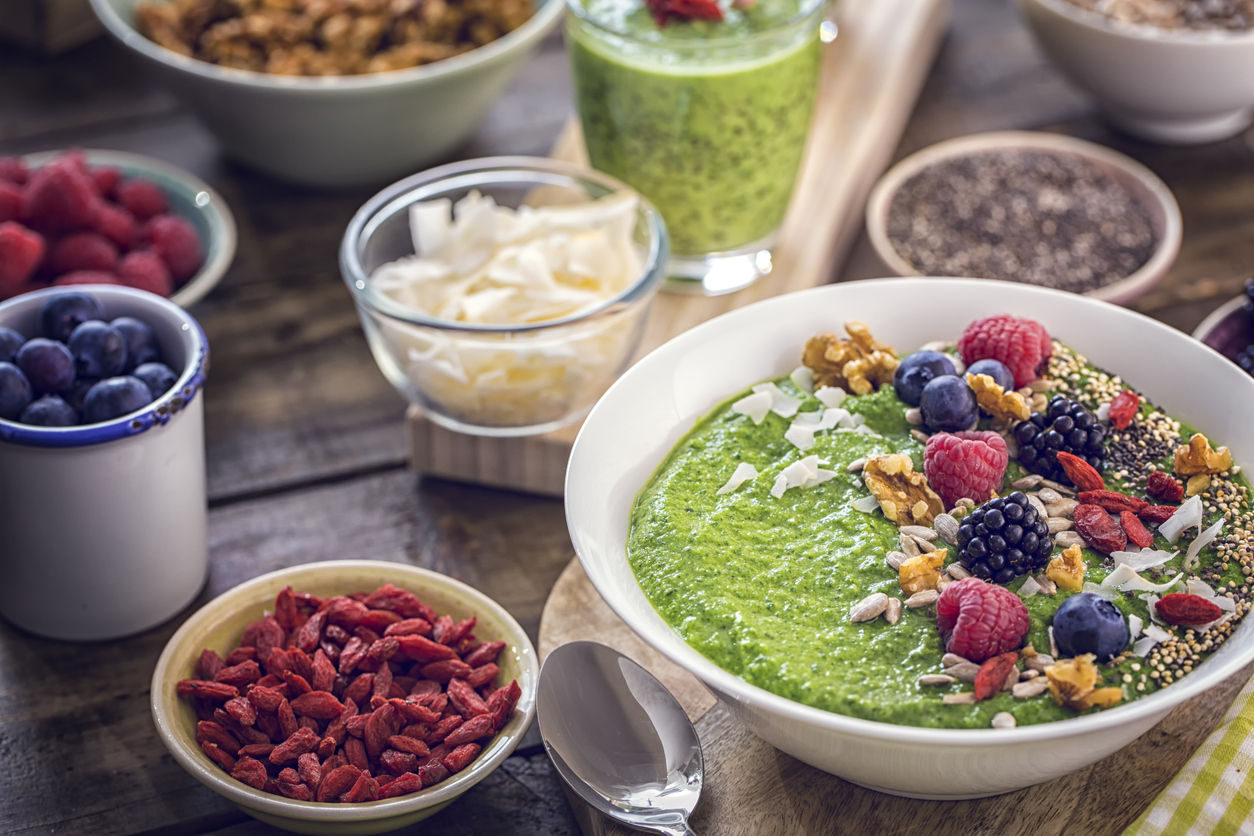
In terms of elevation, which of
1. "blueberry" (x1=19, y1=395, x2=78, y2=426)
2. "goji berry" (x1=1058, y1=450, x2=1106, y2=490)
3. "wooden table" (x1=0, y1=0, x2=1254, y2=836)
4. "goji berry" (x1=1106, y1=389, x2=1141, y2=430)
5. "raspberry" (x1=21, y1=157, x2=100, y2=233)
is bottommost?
"wooden table" (x1=0, y1=0, x2=1254, y2=836)

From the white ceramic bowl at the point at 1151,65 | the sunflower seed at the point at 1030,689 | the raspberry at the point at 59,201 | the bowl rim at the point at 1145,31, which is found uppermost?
the bowl rim at the point at 1145,31

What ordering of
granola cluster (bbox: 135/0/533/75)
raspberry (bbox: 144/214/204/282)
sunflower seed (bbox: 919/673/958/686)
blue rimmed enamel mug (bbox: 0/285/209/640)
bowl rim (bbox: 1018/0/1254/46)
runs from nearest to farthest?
1. sunflower seed (bbox: 919/673/958/686)
2. blue rimmed enamel mug (bbox: 0/285/209/640)
3. raspberry (bbox: 144/214/204/282)
4. bowl rim (bbox: 1018/0/1254/46)
5. granola cluster (bbox: 135/0/533/75)

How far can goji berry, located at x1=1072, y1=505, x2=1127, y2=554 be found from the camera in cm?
135

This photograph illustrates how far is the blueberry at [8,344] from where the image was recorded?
5.08 ft

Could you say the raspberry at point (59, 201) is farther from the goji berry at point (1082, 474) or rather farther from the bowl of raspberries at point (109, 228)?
the goji berry at point (1082, 474)

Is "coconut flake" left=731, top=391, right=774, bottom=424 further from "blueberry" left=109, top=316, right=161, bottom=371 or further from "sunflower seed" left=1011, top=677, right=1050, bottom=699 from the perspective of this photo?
"blueberry" left=109, top=316, right=161, bottom=371

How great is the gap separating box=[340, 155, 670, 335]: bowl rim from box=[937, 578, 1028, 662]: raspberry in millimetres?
728

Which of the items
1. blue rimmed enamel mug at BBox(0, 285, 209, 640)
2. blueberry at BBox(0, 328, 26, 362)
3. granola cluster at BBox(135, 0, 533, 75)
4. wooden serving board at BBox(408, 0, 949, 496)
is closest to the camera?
blue rimmed enamel mug at BBox(0, 285, 209, 640)

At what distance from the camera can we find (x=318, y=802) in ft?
4.32

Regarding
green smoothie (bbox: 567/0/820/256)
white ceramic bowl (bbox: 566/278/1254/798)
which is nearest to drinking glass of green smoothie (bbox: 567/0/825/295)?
green smoothie (bbox: 567/0/820/256)

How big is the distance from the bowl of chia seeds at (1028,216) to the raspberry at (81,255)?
137 centimetres

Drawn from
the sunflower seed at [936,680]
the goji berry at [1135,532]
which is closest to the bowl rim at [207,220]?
the sunflower seed at [936,680]

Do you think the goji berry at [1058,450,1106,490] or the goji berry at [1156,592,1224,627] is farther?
the goji berry at [1058,450,1106,490]

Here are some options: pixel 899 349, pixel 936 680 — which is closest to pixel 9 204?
pixel 899 349
